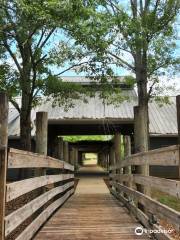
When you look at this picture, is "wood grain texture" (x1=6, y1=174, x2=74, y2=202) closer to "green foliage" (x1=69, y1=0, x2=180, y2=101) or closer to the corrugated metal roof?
"green foliage" (x1=69, y1=0, x2=180, y2=101)

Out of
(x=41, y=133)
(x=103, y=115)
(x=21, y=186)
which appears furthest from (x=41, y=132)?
(x=103, y=115)

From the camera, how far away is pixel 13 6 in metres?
11.3

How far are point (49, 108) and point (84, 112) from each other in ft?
7.63

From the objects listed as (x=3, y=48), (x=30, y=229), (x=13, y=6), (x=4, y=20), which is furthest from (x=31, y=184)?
(x=3, y=48)

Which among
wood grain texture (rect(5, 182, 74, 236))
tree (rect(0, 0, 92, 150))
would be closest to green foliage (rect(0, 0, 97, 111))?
tree (rect(0, 0, 92, 150))

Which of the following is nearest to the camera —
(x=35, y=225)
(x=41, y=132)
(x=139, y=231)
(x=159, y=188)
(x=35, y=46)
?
(x=159, y=188)

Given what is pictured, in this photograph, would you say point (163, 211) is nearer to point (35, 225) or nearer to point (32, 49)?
point (35, 225)

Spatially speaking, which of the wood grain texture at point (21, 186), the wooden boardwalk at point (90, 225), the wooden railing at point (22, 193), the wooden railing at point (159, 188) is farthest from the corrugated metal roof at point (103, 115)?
the wood grain texture at point (21, 186)

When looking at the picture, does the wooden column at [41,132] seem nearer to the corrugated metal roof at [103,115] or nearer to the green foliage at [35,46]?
the green foliage at [35,46]

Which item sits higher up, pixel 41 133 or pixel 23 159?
pixel 41 133

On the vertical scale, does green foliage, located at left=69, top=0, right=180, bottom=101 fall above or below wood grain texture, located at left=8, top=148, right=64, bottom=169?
above

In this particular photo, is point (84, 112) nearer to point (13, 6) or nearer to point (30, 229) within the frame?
point (13, 6)

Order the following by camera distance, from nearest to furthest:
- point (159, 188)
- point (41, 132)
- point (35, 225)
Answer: point (159, 188)
point (35, 225)
point (41, 132)

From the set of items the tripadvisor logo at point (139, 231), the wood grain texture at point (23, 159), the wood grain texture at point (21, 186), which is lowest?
the tripadvisor logo at point (139, 231)
